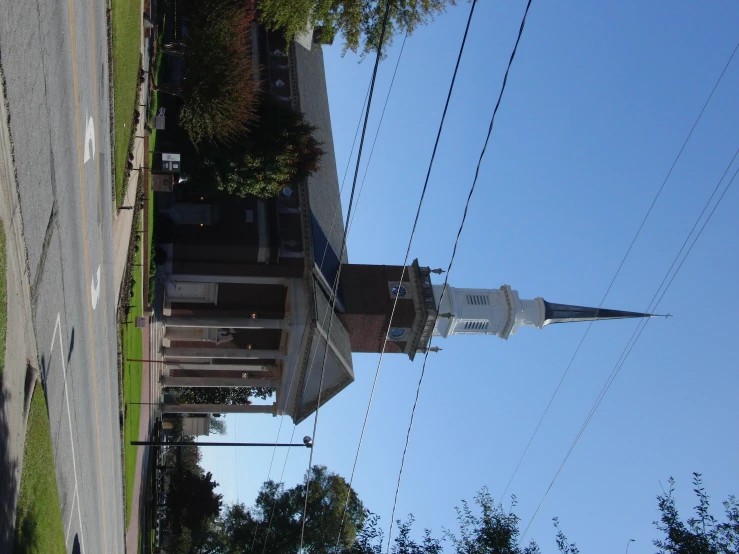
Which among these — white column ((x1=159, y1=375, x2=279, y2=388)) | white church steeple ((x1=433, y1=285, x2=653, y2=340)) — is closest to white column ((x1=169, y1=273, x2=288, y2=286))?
white column ((x1=159, y1=375, x2=279, y2=388))

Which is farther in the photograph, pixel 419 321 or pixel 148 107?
pixel 419 321

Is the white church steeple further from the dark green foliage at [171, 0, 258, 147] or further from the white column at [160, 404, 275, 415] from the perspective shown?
the dark green foliage at [171, 0, 258, 147]

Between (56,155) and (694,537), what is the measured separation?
71.2 ft

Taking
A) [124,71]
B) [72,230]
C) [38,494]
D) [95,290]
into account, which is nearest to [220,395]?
[124,71]

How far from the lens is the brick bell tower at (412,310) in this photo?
4125 cm

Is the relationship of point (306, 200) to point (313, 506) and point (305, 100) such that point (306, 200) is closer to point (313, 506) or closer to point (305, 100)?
point (305, 100)

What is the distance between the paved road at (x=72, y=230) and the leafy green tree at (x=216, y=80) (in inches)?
374

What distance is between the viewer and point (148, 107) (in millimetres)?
33531

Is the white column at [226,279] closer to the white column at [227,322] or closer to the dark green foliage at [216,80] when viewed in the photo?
the white column at [227,322]

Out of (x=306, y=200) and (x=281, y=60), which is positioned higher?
(x=281, y=60)

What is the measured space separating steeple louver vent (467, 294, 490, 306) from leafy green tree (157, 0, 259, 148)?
750 inches

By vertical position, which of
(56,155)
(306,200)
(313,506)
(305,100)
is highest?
(305,100)

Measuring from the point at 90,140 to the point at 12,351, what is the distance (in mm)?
9011

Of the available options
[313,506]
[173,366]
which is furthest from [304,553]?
[173,366]
